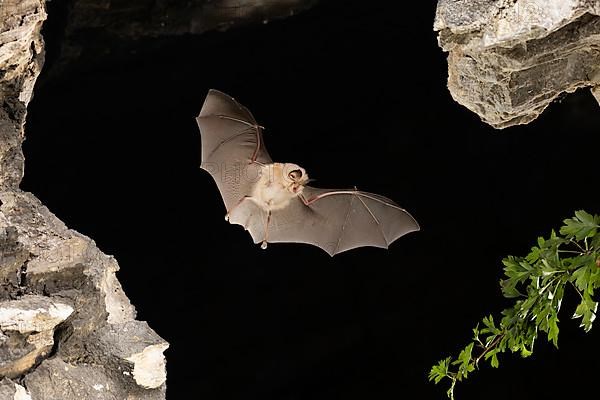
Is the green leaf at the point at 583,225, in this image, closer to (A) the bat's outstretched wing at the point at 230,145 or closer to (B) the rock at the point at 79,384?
(B) the rock at the point at 79,384

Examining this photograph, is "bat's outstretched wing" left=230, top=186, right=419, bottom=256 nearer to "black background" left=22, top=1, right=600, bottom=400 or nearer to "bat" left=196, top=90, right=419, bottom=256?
"bat" left=196, top=90, right=419, bottom=256

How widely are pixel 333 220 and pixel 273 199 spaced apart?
0.88 ft

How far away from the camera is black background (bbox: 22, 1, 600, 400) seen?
4.94 meters

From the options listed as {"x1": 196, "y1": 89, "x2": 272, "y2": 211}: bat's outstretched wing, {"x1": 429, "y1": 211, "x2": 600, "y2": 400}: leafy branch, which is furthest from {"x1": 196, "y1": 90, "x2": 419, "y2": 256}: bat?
{"x1": 429, "y1": 211, "x2": 600, "y2": 400}: leafy branch

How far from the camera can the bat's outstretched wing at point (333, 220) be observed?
151 inches

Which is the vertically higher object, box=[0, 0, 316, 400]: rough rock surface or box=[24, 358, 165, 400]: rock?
box=[0, 0, 316, 400]: rough rock surface

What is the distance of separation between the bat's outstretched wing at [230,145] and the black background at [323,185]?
1.08 meters

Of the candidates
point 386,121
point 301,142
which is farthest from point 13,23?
point 386,121

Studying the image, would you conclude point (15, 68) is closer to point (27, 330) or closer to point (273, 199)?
point (27, 330)

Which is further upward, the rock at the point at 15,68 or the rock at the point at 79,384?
the rock at the point at 15,68

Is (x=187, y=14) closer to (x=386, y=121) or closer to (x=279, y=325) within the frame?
(x=386, y=121)

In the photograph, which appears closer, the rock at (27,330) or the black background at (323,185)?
the rock at (27,330)

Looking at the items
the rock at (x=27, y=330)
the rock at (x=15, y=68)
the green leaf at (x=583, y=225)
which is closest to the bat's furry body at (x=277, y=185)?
the rock at (x=15, y=68)

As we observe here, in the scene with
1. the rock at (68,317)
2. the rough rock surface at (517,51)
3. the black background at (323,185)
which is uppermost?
the rough rock surface at (517,51)
